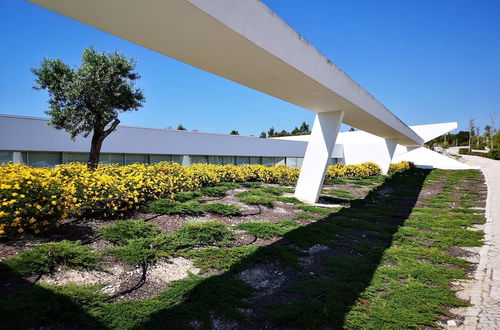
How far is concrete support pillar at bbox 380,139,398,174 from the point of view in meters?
21.5

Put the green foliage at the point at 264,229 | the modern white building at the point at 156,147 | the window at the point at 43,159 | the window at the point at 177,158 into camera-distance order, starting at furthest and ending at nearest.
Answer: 1. the window at the point at 177,158
2. the window at the point at 43,159
3. the modern white building at the point at 156,147
4. the green foliage at the point at 264,229

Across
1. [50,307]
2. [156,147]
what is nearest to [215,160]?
[156,147]

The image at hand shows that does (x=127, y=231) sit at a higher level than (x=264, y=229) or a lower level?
higher

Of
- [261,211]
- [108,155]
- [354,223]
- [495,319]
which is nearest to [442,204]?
[354,223]

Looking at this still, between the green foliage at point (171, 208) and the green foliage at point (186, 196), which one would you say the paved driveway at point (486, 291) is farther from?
the green foliage at point (186, 196)

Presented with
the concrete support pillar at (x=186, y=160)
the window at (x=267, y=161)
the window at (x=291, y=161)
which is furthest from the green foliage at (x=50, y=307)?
the window at (x=291, y=161)

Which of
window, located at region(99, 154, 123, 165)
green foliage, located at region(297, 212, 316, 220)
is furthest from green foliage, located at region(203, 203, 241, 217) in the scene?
window, located at region(99, 154, 123, 165)

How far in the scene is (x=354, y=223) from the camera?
6953 mm

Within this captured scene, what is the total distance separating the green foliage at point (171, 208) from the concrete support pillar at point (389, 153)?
62.9 feet

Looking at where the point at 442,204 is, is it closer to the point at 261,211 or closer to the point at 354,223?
the point at 354,223

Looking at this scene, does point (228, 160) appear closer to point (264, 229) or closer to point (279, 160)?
point (279, 160)

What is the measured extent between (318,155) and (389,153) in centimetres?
1499

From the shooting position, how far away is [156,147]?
1792 cm

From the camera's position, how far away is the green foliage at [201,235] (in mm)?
4637
